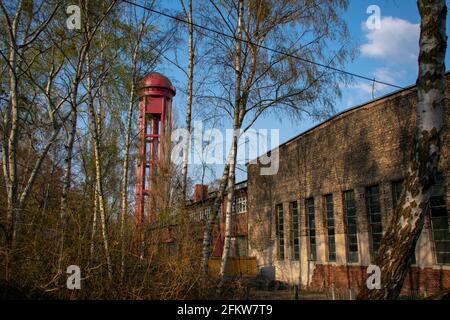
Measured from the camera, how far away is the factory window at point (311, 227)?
17453 millimetres

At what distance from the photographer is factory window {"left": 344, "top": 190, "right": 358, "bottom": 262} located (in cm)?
1502

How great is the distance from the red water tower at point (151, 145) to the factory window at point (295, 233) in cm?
658

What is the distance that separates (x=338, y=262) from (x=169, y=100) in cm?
1632

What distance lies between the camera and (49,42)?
35.6 ft

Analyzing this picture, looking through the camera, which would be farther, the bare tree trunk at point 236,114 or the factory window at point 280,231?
the factory window at point 280,231

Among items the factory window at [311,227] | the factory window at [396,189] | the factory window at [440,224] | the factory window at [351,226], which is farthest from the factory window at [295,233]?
the factory window at [440,224]

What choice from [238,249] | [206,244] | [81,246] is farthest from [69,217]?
[238,249]

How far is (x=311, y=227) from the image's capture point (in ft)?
58.2

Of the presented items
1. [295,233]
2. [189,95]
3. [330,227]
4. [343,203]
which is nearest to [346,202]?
[343,203]

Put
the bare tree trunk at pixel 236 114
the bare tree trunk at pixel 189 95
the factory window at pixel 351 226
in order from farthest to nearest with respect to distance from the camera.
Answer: the factory window at pixel 351 226, the bare tree trunk at pixel 189 95, the bare tree trunk at pixel 236 114

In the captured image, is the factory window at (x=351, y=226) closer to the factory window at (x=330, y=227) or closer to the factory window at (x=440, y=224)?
the factory window at (x=330, y=227)

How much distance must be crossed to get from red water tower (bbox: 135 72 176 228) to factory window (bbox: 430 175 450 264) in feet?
27.5

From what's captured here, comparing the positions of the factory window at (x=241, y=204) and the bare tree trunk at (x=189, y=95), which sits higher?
the bare tree trunk at (x=189, y=95)

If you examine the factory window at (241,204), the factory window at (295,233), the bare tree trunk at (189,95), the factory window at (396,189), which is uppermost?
the bare tree trunk at (189,95)
